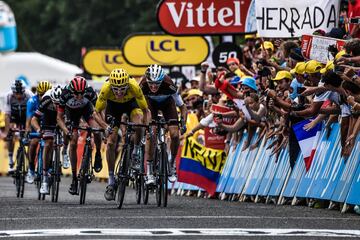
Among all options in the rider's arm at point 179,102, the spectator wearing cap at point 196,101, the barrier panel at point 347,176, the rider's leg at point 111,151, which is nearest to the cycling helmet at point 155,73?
the rider's arm at point 179,102

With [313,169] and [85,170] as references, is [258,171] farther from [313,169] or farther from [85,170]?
[313,169]

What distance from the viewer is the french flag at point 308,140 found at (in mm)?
19578

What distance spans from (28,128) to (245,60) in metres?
4.11

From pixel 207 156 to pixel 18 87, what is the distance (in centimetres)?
459

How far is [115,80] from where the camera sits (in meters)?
19.9

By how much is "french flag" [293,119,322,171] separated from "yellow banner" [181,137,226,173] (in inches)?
172

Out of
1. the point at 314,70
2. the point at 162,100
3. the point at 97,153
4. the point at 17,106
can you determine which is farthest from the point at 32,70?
the point at 314,70

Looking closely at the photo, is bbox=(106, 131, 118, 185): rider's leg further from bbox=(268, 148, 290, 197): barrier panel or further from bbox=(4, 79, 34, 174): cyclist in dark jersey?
bbox=(4, 79, 34, 174): cyclist in dark jersey

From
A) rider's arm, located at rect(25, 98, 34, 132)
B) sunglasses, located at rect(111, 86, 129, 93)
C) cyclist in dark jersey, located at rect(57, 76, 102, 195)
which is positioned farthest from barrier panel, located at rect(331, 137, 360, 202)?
rider's arm, located at rect(25, 98, 34, 132)

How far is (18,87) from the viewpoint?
2745 centimetres

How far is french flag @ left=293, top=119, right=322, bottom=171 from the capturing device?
1958 centimetres

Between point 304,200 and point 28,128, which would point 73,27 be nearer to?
point 28,128

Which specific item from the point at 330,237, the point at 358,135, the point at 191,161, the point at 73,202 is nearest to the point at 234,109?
the point at 191,161

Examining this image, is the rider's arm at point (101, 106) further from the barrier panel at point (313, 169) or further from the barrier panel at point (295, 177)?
the barrier panel at point (313, 169)
